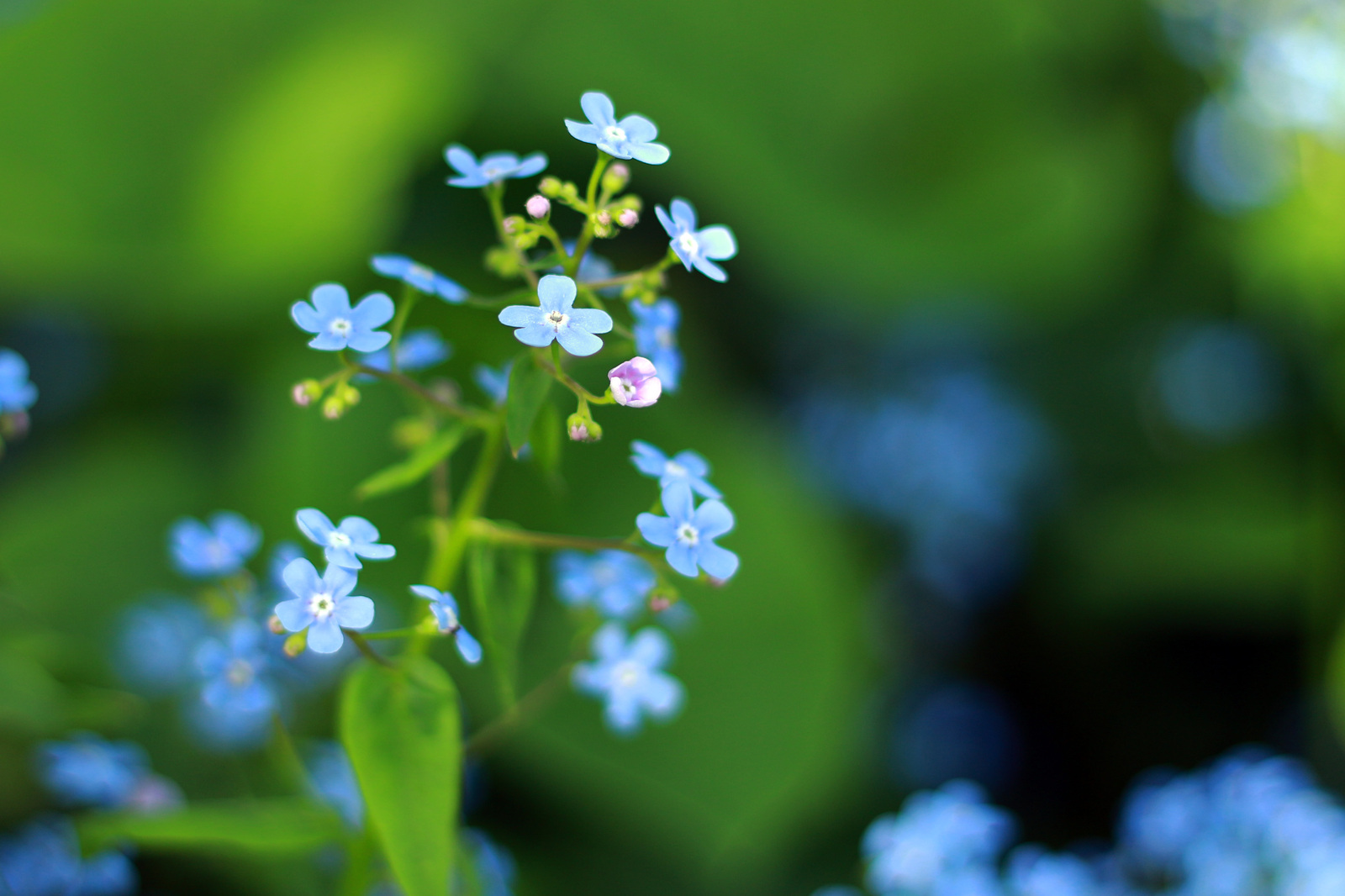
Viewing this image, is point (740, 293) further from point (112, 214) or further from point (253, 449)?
point (112, 214)

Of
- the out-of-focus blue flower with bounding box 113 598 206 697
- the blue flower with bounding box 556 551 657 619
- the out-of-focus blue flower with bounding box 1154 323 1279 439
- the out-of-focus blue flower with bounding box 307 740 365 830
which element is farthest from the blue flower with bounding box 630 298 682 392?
the out-of-focus blue flower with bounding box 1154 323 1279 439

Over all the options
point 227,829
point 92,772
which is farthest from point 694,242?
point 92,772

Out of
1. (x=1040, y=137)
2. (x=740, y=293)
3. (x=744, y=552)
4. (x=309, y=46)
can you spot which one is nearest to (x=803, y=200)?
(x=740, y=293)

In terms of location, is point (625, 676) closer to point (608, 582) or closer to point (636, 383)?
point (608, 582)

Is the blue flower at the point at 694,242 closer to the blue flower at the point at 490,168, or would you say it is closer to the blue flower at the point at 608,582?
the blue flower at the point at 490,168

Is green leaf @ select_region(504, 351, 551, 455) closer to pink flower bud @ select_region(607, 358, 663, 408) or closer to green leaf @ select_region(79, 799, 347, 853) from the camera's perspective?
pink flower bud @ select_region(607, 358, 663, 408)

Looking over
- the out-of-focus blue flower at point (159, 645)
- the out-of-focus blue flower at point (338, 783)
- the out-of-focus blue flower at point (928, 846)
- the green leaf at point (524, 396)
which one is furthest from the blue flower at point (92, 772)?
the out-of-focus blue flower at point (928, 846)
